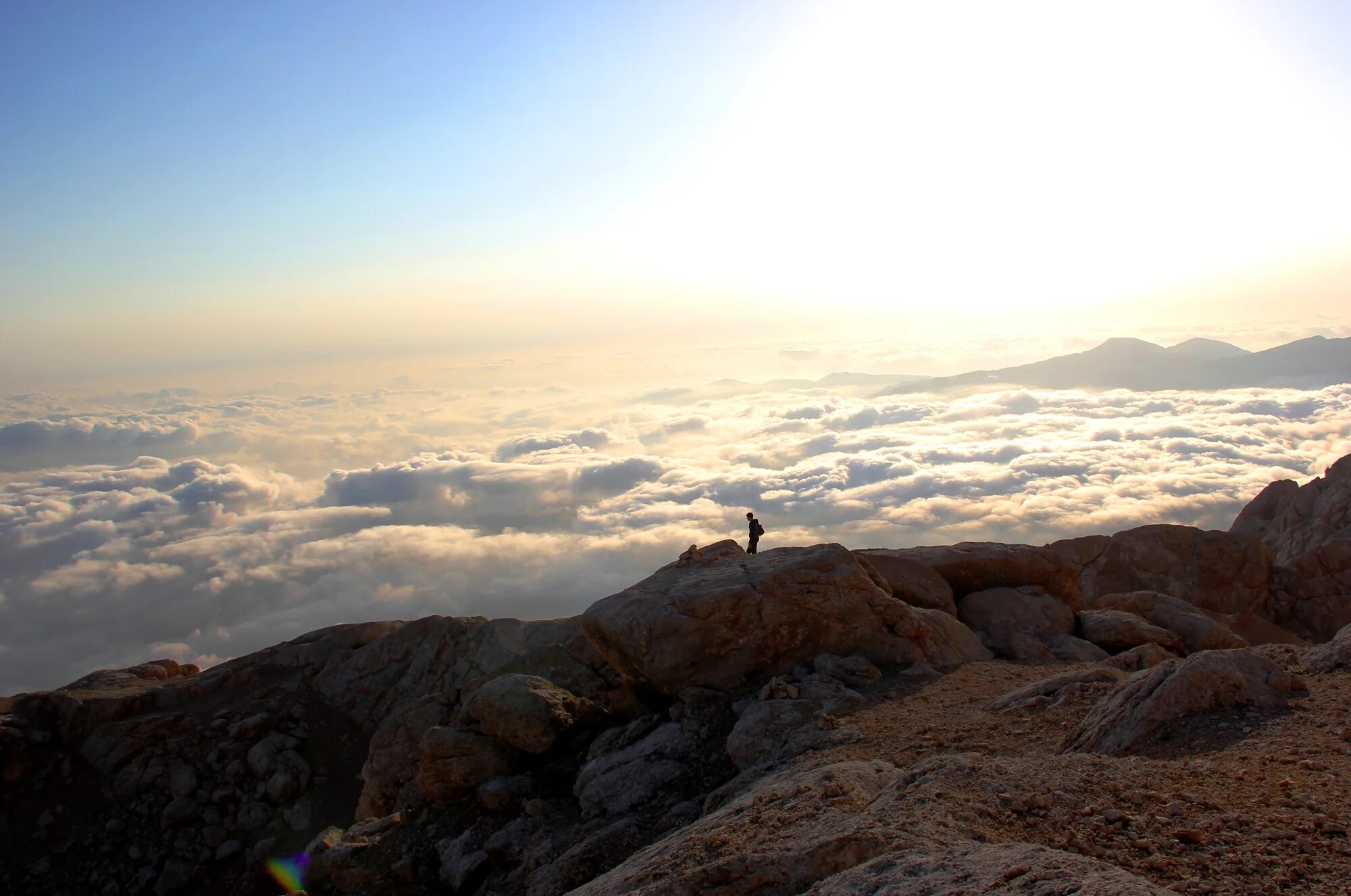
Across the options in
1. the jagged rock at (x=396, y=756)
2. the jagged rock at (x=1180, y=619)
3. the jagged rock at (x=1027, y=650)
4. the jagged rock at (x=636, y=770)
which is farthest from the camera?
the jagged rock at (x=1180, y=619)

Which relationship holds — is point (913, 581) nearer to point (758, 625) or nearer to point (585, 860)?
point (758, 625)

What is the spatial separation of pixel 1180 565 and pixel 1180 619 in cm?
1990

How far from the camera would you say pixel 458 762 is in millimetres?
18391

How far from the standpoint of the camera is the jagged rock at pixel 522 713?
61.3 feet

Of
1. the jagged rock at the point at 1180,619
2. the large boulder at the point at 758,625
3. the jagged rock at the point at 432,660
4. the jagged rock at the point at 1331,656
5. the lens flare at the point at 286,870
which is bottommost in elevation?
the lens flare at the point at 286,870

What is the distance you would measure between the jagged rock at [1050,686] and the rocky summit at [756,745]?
0.17 meters

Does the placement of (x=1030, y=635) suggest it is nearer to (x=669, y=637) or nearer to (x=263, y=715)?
(x=669, y=637)

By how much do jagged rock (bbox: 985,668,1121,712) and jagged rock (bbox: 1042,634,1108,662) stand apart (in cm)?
619

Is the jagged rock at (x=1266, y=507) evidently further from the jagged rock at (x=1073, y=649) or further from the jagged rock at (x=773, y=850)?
the jagged rock at (x=773, y=850)

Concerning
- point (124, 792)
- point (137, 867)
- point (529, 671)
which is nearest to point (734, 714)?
point (529, 671)

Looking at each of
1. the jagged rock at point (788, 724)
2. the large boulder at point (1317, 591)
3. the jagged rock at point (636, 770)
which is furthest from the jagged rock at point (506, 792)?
the large boulder at point (1317, 591)

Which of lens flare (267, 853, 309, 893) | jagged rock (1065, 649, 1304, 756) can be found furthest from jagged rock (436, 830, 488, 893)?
lens flare (267, 853, 309, 893)

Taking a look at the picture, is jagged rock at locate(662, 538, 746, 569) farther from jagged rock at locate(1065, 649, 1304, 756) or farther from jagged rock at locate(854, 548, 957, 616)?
jagged rock at locate(1065, 649, 1304, 756)

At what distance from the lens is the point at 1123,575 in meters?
43.7
